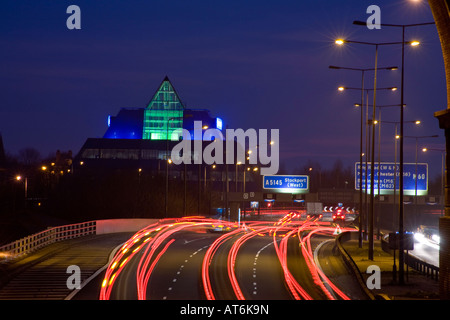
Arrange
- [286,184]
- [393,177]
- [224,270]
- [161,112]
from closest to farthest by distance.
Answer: [224,270] < [393,177] < [286,184] < [161,112]

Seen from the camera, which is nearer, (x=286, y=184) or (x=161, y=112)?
(x=286, y=184)

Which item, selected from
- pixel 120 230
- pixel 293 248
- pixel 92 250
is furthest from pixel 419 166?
pixel 92 250

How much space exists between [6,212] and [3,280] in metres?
59.8

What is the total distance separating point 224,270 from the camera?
111 feet

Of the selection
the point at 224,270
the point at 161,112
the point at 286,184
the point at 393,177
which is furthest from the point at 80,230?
the point at 161,112

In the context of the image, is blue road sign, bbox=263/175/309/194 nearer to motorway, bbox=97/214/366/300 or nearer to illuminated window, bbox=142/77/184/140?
motorway, bbox=97/214/366/300

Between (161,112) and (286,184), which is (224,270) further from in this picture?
(161,112)

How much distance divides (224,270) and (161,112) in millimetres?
115387

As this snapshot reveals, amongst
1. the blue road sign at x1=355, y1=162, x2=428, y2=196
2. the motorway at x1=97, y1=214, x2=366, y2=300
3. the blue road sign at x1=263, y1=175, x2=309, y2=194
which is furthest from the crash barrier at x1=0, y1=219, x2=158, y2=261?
the blue road sign at x1=355, y1=162, x2=428, y2=196

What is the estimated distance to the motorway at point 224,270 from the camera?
25875 millimetres

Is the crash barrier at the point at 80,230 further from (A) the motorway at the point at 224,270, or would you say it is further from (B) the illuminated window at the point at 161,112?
(B) the illuminated window at the point at 161,112

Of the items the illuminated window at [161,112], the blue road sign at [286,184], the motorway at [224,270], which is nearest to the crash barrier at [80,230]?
the motorway at [224,270]

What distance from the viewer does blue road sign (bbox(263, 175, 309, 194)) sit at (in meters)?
72.8
